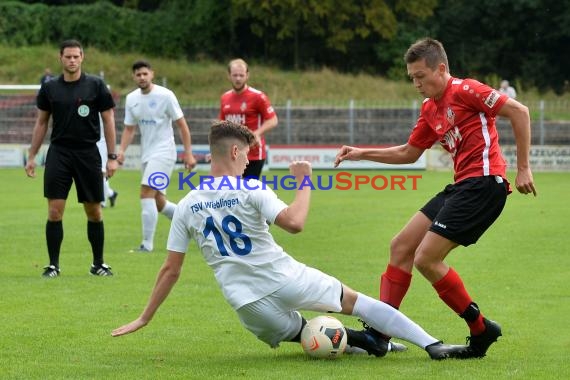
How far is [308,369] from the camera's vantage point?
260 inches

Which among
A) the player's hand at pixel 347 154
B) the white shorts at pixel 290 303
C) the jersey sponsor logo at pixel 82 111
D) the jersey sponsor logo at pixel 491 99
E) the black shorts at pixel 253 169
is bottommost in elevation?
the black shorts at pixel 253 169

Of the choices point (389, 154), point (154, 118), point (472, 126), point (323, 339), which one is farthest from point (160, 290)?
point (154, 118)

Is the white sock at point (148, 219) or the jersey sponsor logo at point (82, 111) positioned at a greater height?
the jersey sponsor logo at point (82, 111)

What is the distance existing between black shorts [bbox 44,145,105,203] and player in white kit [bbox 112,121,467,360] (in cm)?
415

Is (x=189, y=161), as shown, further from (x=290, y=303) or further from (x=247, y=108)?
(x=290, y=303)

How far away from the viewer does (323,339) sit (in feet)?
22.4

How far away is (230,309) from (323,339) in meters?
2.28

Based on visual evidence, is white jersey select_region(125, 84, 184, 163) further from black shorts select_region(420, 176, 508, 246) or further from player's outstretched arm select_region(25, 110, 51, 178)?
black shorts select_region(420, 176, 508, 246)

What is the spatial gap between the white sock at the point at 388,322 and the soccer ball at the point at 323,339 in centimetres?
17

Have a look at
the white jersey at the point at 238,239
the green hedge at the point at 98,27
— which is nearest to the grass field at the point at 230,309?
the white jersey at the point at 238,239

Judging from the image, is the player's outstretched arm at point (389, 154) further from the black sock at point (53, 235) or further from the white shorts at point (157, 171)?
the white shorts at point (157, 171)

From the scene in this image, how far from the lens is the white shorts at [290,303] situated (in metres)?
6.64

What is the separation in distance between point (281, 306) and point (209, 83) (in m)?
Answer: 38.8

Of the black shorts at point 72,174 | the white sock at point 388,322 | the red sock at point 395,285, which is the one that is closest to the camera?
the white sock at point 388,322
